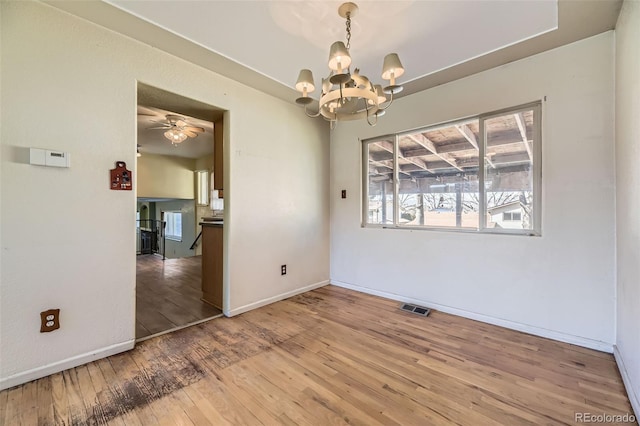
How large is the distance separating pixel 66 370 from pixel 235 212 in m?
1.76

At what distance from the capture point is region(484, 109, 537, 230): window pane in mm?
2494

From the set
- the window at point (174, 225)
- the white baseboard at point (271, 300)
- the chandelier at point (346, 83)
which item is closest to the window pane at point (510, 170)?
the chandelier at point (346, 83)

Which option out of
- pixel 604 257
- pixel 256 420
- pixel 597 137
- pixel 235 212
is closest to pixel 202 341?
pixel 256 420

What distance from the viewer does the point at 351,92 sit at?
168 centimetres

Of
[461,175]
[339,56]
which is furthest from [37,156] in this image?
[461,175]

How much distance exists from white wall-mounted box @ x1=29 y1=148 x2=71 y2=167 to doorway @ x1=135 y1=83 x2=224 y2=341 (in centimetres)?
86

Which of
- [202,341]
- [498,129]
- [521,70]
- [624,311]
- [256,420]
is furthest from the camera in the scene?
[498,129]

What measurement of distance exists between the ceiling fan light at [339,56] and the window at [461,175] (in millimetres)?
1911

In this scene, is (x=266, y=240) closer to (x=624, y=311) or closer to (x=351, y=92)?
(x=351, y=92)

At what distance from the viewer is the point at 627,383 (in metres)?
1.65

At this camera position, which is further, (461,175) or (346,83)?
(461,175)

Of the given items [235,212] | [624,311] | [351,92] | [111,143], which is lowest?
[624,311]

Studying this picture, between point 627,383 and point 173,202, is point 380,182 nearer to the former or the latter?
point 627,383

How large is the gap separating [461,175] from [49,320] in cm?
380
